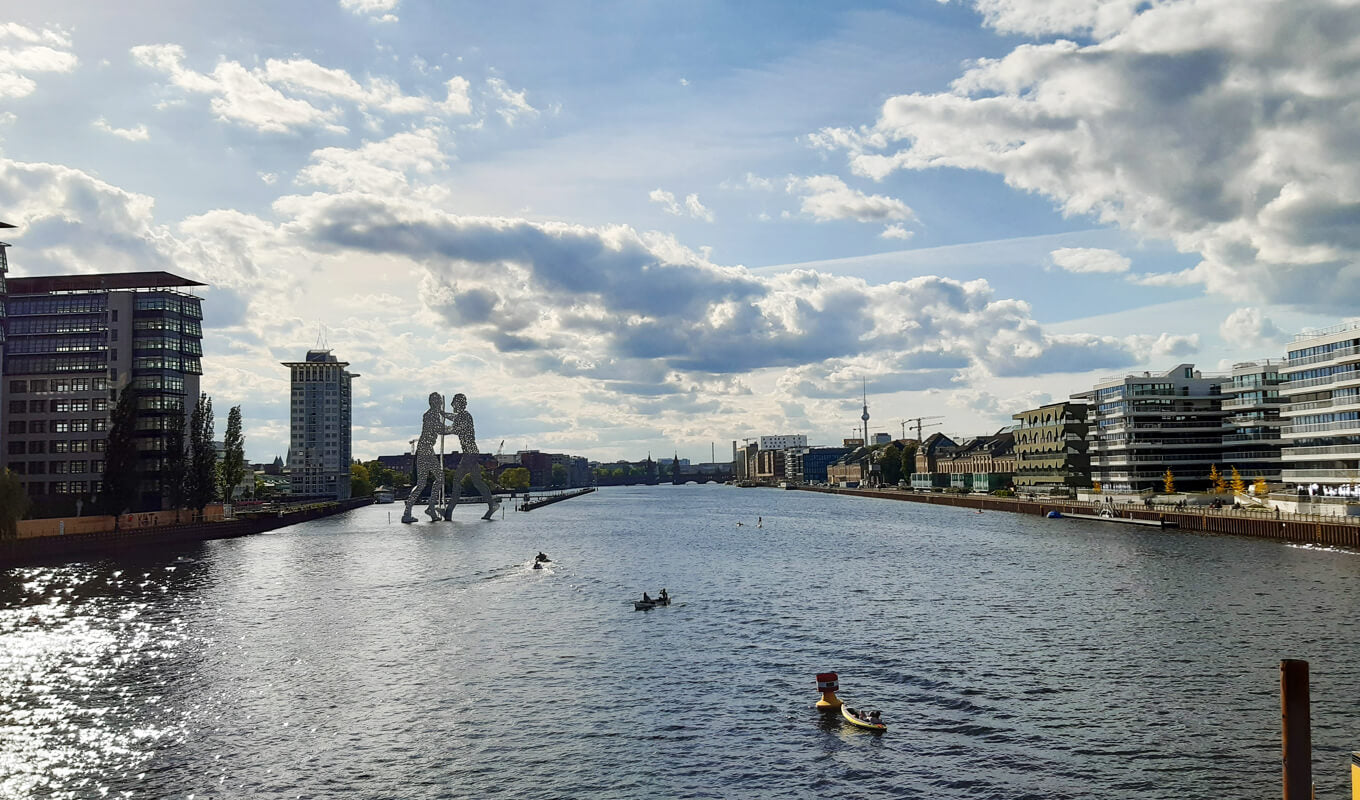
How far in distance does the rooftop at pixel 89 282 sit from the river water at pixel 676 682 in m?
103

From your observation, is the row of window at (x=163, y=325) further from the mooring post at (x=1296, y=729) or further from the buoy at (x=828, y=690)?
the mooring post at (x=1296, y=729)

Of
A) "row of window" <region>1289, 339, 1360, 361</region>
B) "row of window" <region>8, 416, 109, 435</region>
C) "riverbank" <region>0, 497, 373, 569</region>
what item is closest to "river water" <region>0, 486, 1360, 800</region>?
"riverbank" <region>0, 497, 373, 569</region>

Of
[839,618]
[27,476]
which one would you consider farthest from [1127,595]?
[27,476]

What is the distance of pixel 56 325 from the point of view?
182250 mm

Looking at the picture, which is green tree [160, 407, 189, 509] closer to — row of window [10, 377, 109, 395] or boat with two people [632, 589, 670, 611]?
row of window [10, 377, 109, 395]

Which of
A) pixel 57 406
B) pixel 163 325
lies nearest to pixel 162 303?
pixel 163 325

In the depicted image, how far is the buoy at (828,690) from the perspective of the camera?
1759 inches

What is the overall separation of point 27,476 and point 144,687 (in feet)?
501

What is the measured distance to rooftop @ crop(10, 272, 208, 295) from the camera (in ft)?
616

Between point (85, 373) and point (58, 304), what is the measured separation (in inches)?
646

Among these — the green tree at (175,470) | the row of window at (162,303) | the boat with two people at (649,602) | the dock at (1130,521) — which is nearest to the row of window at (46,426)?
the green tree at (175,470)

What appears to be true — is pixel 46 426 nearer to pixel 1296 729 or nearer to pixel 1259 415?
pixel 1296 729

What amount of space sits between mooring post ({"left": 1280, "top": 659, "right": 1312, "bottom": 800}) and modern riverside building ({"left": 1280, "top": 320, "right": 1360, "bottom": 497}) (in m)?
132

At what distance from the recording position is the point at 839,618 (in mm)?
72625
